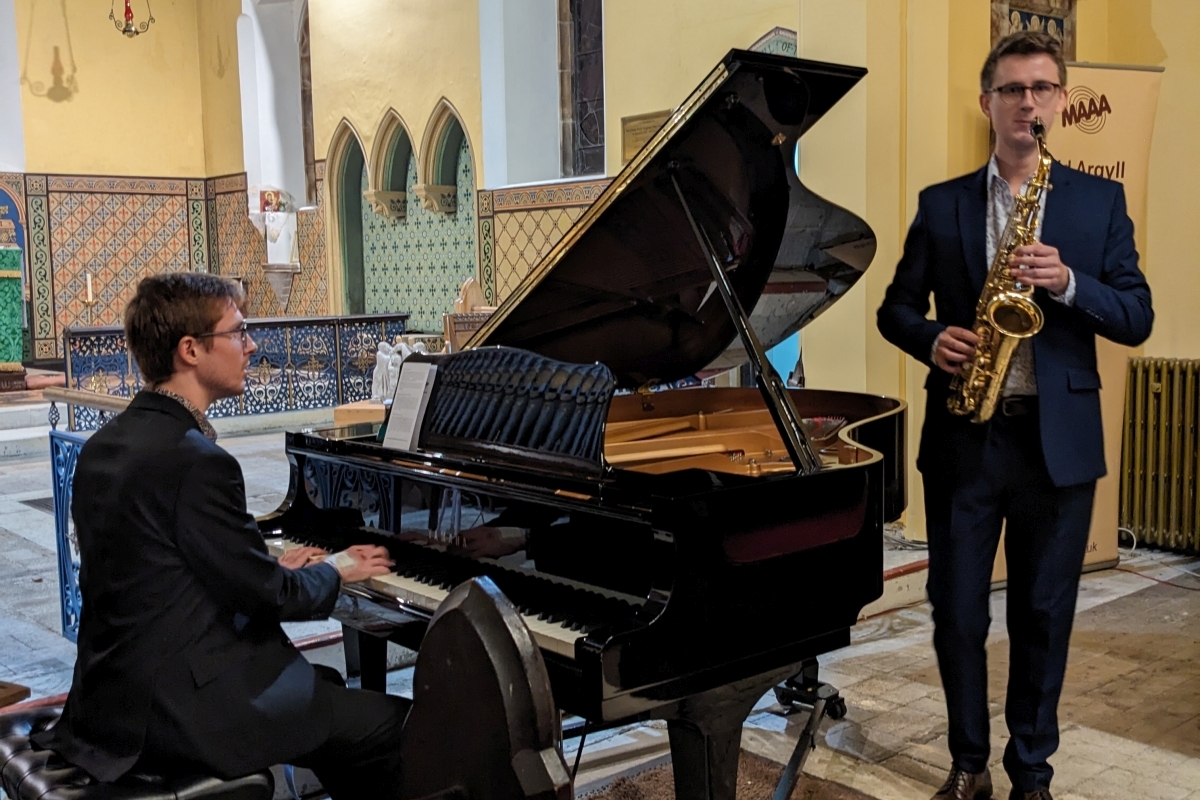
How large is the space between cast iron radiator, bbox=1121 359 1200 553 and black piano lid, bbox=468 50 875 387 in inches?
107

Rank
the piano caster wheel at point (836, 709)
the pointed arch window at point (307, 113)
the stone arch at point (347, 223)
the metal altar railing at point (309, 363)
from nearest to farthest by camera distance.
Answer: the piano caster wheel at point (836, 709), the metal altar railing at point (309, 363), the stone arch at point (347, 223), the pointed arch window at point (307, 113)

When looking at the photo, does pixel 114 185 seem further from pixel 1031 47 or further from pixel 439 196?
pixel 1031 47

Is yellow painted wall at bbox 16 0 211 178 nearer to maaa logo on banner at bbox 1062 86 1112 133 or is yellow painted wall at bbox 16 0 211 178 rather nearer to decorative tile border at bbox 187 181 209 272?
decorative tile border at bbox 187 181 209 272

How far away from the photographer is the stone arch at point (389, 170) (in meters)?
12.0

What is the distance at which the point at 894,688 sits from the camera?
3760mm

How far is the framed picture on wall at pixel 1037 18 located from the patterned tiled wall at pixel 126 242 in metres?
9.17

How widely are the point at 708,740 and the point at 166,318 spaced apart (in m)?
1.23

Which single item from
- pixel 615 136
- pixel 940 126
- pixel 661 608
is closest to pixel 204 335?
pixel 661 608

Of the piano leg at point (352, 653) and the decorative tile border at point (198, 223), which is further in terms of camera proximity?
the decorative tile border at point (198, 223)

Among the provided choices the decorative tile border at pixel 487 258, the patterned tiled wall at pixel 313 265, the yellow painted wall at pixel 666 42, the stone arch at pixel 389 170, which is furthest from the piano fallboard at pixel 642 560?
the patterned tiled wall at pixel 313 265

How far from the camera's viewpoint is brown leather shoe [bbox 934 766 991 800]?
8.75ft

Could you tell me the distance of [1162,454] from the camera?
5.38 meters

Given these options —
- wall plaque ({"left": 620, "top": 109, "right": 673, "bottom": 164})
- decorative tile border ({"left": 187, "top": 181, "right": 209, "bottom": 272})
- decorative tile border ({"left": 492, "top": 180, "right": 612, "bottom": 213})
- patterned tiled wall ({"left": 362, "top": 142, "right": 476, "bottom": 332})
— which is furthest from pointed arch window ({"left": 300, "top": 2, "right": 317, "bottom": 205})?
wall plaque ({"left": 620, "top": 109, "right": 673, "bottom": 164})

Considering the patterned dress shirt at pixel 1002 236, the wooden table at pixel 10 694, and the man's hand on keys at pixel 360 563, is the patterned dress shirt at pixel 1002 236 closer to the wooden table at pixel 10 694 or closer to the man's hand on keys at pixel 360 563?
the man's hand on keys at pixel 360 563
